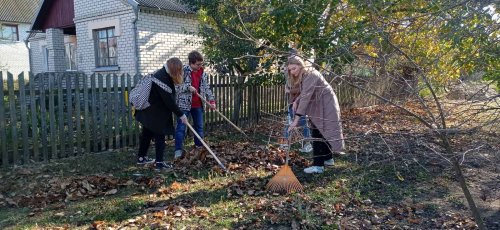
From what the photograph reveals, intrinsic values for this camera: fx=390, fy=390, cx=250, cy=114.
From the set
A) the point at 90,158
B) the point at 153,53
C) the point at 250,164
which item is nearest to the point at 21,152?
the point at 90,158

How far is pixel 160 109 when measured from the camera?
5.05 metres

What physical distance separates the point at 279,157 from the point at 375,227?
7.73ft

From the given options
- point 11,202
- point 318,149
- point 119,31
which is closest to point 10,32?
point 119,31

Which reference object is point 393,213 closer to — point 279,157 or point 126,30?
point 279,157

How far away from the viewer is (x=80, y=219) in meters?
3.62

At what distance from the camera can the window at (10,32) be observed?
87.4 ft

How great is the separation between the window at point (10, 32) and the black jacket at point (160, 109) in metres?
26.4

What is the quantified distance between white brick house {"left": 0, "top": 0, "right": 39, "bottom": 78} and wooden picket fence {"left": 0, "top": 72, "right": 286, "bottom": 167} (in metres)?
20.5

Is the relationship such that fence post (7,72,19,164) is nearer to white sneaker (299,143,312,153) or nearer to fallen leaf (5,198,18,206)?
fallen leaf (5,198,18,206)

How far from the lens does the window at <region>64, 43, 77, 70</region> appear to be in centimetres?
1644

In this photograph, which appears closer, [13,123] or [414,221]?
[414,221]

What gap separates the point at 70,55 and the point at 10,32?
14491 mm

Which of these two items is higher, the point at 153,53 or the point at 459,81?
the point at 153,53

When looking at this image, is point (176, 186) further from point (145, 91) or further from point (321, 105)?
point (321, 105)
